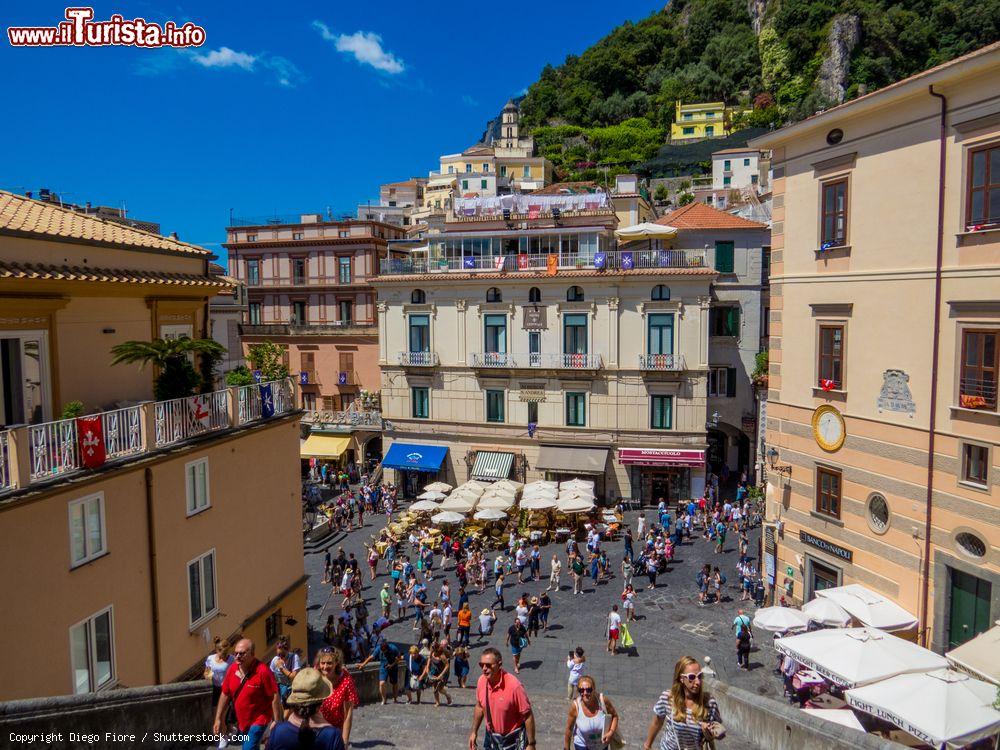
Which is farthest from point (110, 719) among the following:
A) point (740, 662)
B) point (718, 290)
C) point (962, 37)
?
point (962, 37)

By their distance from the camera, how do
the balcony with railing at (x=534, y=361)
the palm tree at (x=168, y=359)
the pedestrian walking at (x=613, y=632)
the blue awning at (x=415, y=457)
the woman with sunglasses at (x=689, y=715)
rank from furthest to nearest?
the blue awning at (x=415, y=457) < the balcony with railing at (x=534, y=361) < the pedestrian walking at (x=613, y=632) < the palm tree at (x=168, y=359) < the woman with sunglasses at (x=689, y=715)

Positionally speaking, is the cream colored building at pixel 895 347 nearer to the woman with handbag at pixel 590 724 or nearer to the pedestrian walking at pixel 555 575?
the pedestrian walking at pixel 555 575

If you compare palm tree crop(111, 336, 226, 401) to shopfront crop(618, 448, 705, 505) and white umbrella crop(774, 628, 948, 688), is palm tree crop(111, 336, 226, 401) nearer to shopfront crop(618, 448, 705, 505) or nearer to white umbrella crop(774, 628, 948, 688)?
white umbrella crop(774, 628, 948, 688)

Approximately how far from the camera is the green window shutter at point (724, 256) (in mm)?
34250

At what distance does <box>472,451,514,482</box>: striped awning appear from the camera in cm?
3249

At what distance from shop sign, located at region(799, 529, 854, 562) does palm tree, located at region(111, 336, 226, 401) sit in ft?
49.5

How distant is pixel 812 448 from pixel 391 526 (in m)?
17.2

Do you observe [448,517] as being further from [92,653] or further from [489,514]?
[92,653]

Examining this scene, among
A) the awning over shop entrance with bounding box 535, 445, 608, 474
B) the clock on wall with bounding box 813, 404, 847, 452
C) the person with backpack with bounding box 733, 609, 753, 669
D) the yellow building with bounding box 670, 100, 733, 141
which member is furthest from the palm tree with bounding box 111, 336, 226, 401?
the yellow building with bounding box 670, 100, 733, 141

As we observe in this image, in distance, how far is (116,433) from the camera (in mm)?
11047

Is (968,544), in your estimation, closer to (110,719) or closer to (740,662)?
(740,662)

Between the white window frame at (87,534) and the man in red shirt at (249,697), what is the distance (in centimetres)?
393

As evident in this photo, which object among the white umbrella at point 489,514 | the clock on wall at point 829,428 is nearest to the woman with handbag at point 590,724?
the clock on wall at point 829,428

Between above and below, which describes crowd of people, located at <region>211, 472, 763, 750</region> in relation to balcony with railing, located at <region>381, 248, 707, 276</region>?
below
